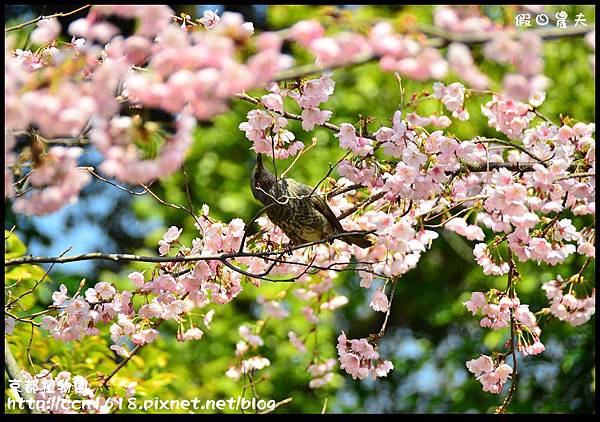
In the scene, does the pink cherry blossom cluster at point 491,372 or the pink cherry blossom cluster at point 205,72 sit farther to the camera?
the pink cherry blossom cluster at point 491,372

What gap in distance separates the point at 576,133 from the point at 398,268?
38.3 inches

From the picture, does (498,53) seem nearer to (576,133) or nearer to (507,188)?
(507,188)

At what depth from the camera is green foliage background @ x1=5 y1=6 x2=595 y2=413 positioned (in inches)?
187

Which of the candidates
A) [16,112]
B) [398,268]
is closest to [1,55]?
[16,112]

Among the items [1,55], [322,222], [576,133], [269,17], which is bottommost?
[269,17]

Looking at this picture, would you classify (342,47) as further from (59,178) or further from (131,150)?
(59,178)

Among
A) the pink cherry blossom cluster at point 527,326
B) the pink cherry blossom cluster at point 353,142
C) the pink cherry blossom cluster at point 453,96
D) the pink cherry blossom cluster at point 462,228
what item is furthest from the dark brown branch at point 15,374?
the pink cherry blossom cluster at point 453,96

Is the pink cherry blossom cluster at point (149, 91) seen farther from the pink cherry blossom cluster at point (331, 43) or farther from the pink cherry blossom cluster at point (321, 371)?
the pink cherry blossom cluster at point (321, 371)

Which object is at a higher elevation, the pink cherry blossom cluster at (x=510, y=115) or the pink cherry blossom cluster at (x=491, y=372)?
the pink cherry blossom cluster at (x=510, y=115)

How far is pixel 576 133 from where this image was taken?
2689 mm

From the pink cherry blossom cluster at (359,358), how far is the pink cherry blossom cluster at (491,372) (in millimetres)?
320

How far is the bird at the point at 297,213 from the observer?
273 cm

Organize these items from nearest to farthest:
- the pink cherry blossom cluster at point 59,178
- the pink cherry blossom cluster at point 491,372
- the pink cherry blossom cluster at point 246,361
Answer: the pink cherry blossom cluster at point 59,178 < the pink cherry blossom cluster at point 491,372 < the pink cherry blossom cluster at point 246,361

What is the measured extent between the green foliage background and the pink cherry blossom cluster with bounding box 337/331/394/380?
1.99 m
